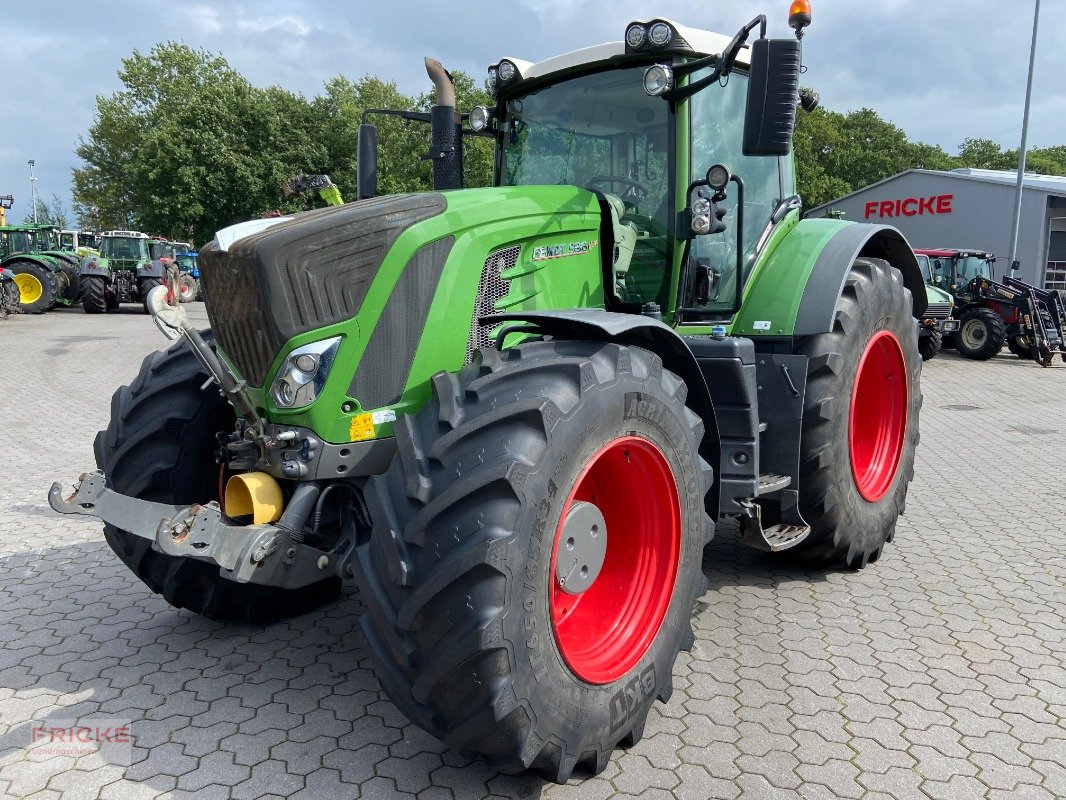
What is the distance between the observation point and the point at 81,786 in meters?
2.53

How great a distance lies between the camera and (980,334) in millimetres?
15984

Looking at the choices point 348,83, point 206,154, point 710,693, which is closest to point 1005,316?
point 710,693

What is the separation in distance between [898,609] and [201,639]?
10.6 feet

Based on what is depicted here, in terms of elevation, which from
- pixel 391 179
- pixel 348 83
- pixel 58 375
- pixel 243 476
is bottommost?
pixel 58 375

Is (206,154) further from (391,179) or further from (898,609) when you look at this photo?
(898,609)

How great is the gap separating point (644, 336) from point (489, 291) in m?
0.62

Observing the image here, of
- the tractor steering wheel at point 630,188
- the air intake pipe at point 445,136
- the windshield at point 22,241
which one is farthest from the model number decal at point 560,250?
the windshield at point 22,241

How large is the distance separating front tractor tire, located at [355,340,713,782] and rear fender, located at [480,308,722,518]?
0.28 ft

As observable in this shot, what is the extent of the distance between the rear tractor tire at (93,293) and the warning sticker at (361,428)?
22.5 metres

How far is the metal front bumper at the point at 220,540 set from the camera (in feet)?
7.96

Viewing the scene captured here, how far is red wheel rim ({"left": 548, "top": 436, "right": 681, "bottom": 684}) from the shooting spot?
2.80 metres

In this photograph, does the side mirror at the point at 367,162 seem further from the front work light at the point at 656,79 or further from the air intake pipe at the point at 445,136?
the front work light at the point at 656,79

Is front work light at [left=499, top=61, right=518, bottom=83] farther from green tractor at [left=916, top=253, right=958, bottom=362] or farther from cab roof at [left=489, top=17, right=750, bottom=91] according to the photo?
green tractor at [left=916, top=253, right=958, bottom=362]

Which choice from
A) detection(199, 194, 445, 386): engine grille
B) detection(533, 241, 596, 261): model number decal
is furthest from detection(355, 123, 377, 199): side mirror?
detection(199, 194, 445, 386): engine grille
